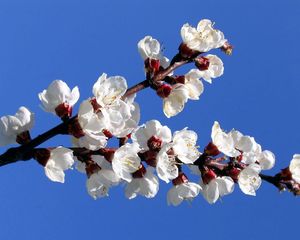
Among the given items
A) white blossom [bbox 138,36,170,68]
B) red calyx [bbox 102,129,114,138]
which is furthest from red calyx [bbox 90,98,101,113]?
white blossom [bbox 138,36,170,68]

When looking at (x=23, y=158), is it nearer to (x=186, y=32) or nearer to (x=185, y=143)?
(x=185, y=143)


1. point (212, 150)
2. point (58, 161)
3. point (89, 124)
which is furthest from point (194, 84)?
point (58, 161)

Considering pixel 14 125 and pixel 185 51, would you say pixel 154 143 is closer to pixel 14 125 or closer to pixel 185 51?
pixel 185 51

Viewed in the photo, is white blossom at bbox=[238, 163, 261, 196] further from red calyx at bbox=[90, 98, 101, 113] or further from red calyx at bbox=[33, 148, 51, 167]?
red calyx at bbox=[33, 148, 51, 167]

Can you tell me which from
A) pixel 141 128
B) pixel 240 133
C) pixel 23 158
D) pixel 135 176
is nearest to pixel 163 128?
pixel 141 128

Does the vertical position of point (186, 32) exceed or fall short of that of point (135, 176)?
it exceeds it

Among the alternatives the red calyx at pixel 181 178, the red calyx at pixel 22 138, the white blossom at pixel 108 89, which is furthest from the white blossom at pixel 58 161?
the red calyx at pixel 181 178

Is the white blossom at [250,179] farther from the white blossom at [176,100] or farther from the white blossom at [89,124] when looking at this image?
the white blossom at [89,124]
